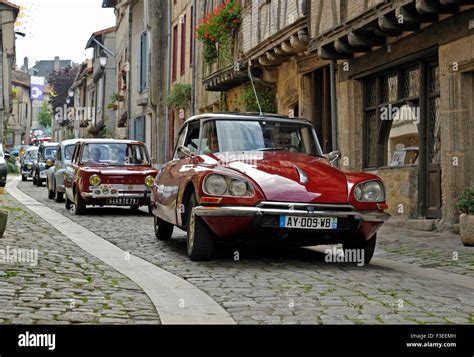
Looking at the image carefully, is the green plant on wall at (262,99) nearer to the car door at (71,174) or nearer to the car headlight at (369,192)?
the car door at (71,174)

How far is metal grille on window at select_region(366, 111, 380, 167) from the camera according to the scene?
1745 cm

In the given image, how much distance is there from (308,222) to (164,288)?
1.86 metres

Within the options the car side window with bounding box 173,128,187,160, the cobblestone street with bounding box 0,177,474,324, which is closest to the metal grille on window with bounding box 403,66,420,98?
the cobblestone street with bounding box 0,177,474,324

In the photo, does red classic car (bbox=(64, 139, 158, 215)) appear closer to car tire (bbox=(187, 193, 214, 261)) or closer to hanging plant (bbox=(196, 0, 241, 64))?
hanging plant (bbox=(196, 0, 241, 64))

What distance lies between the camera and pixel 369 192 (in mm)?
8984

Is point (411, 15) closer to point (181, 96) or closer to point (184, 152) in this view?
point (184, 152)

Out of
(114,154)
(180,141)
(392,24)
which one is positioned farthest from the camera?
(114,154)

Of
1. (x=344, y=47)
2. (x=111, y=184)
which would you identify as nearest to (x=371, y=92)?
(x=344, y=47)

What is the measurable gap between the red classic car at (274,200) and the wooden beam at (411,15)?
178 inches

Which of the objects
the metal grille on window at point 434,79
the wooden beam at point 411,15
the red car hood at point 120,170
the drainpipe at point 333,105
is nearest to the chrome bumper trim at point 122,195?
the red car hood at point 120,170
